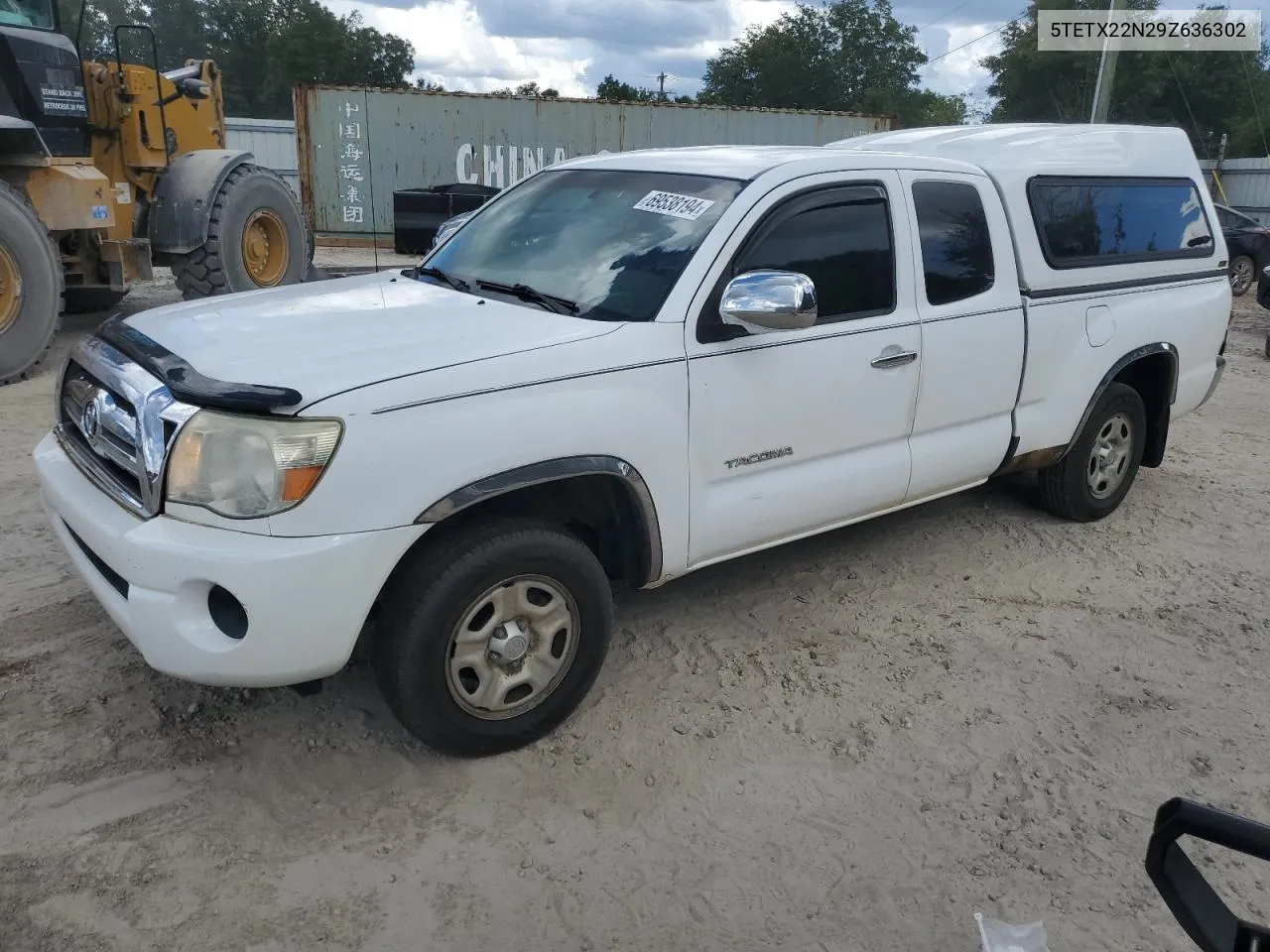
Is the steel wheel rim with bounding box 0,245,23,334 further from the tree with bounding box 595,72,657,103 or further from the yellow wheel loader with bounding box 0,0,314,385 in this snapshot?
the tree with bounding box 595,72,657,103

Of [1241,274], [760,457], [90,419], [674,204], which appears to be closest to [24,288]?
[90,419]

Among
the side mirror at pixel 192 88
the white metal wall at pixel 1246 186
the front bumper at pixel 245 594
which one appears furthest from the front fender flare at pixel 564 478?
the white metal wall at pixel 1246 186

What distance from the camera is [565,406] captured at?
3012mm

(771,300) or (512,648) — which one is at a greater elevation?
(771,300)

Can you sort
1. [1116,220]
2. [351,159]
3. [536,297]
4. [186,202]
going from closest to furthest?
[536,297] → [1116,220] → [186,202] → [351,159]

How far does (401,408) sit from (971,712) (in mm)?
2287

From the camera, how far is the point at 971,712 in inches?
140

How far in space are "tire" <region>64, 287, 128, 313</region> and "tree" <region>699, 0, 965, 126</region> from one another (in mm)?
54278

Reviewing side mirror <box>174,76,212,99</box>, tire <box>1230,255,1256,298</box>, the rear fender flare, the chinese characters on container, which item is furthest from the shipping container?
the rear fender flare

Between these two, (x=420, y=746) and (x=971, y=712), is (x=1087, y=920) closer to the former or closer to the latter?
(x=971, y=712)

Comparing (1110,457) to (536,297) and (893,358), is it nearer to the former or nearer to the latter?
(893,358)

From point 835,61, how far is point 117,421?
64.3 m

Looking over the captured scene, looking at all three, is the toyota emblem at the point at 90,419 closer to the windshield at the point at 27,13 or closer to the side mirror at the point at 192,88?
the windshield at the point at 27,13

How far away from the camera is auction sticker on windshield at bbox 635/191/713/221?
11.7ft
